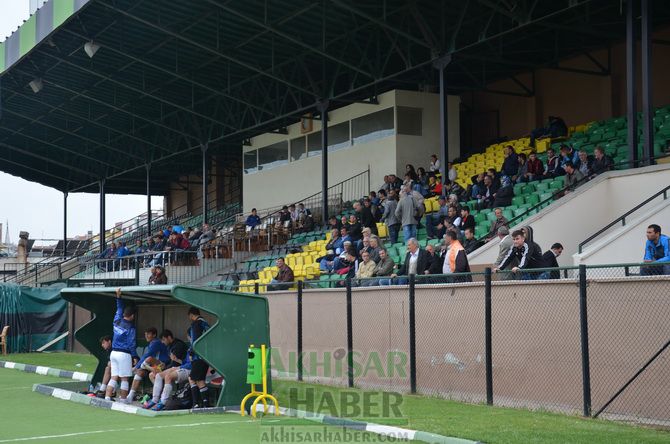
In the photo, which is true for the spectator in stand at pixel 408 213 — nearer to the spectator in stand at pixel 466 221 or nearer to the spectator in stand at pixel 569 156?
the spectator in stand at pixel 466 221

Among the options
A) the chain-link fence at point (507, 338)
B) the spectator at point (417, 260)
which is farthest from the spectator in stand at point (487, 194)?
the chain-link fence at point (507, 338)

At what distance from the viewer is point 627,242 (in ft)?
61.6

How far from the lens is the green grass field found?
10664 millimetres

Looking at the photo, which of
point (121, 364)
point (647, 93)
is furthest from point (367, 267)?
point (647, 93)

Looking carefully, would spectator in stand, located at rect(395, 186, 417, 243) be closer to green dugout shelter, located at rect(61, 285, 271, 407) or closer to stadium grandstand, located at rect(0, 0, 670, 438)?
stadium grandstand, located at rect(0, 0, 670, 438)

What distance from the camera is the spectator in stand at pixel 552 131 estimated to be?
1167 inches

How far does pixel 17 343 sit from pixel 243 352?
17.7 meters

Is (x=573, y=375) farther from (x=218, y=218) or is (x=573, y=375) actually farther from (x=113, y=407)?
(x=218, y=218)

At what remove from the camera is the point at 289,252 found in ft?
105

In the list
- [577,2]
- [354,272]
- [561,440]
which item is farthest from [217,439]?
[577,2]

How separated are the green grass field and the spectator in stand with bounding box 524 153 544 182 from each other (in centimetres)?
1150

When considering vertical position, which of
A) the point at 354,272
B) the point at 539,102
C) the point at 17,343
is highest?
the point at 539,102

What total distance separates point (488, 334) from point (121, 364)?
20.2ft

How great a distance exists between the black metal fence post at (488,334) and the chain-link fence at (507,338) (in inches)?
0.6
